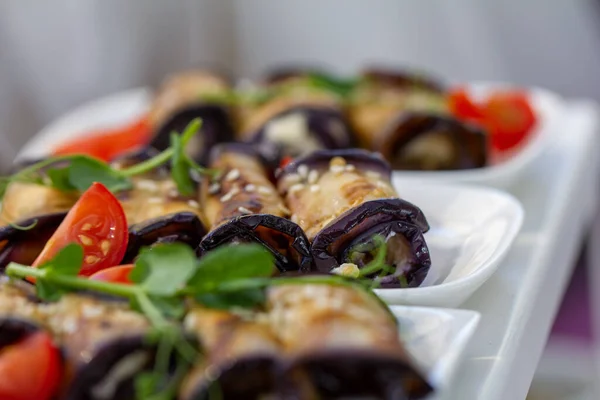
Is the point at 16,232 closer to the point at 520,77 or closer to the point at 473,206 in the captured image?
the point at 473,206

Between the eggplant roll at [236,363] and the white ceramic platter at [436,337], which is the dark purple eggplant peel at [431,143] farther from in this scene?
the eggplant roll at [236,363]

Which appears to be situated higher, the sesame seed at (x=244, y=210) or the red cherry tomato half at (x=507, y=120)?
the sesame seed at (x=244, y=210)

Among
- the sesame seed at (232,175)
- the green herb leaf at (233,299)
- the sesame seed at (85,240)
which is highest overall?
the green herb leaf at (233,299)

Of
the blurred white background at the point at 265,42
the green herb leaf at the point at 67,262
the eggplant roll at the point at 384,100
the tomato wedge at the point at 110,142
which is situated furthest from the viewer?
the blurred white background at the point at 265,42

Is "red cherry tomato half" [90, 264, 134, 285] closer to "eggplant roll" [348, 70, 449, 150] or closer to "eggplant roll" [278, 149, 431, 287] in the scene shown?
"eggplant roll" [278, 149, 431, 287]

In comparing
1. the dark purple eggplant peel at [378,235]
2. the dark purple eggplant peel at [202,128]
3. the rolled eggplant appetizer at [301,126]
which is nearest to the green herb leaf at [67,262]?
the dark purple eggplant peel at [378,235]

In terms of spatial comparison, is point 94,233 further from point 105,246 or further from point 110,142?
point 110,142
